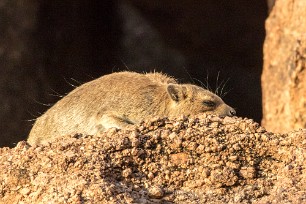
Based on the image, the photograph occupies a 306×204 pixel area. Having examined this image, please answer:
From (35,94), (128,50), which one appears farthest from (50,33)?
(128,50)

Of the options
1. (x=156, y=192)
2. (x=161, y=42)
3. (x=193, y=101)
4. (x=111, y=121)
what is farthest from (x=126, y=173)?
(x=161, y=42)

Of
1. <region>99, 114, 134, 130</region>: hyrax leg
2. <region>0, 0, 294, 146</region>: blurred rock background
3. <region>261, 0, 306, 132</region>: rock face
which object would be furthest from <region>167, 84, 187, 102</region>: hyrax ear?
<region>0, 0, 294, 146</region>: blurred rock background

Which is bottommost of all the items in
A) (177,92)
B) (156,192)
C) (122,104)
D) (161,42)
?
(161,42)

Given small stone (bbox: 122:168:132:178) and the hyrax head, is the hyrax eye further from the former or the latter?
small stone (bbox: 122:168:132:178)

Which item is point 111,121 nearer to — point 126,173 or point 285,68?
point 126,173

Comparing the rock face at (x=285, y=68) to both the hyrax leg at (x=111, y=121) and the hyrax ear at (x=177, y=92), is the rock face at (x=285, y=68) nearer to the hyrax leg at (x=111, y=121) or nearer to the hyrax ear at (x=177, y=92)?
the hyrax ear at (x=177, y=92)
